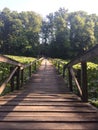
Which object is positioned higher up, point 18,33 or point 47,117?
point 18,33

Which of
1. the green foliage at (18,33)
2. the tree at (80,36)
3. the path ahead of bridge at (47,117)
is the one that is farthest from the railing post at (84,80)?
the green foliage at (18,33)

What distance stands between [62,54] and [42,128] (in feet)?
241

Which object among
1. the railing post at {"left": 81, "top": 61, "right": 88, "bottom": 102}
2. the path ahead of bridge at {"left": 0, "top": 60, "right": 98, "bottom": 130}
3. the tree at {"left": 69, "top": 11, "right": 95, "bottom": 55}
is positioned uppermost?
the tree at {"left": 69, "top": 11, "right": 95, "bottom": 55}

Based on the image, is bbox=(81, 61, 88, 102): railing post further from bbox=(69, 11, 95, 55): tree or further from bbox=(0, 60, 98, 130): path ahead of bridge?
bbox=(69, 11, 95, 55): tree

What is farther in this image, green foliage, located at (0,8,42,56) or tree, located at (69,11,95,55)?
green foliage, located at (0,8,42,56)

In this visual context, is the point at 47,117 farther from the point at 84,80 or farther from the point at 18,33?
the point at 18,33

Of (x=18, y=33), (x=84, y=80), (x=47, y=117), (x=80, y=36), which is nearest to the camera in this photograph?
(x=47, y=117)

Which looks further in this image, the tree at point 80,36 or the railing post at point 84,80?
the tree at point 80,36

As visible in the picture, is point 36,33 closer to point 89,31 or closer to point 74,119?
point 89,31

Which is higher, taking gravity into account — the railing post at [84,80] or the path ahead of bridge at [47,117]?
the railing post at [84,80]

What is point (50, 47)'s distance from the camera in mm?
81562

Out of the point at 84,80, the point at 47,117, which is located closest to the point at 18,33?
the point at 84,80

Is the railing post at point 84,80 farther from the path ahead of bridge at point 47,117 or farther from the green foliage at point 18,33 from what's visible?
the green foliage at point 18,33

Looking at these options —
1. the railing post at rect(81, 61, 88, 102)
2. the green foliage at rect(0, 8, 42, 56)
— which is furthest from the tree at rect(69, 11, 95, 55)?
the railing post at rect(81, 61, 88, 102)
